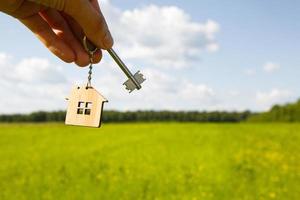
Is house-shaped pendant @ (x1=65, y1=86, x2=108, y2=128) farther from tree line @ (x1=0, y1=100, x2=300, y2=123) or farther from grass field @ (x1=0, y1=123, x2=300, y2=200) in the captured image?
tree line @ (x1=0, y1=100, x2=300, y2=123)

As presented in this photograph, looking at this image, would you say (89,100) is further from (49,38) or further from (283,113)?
(283,113)

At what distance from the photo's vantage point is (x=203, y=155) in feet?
46.1

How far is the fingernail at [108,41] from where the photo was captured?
1.70 meters

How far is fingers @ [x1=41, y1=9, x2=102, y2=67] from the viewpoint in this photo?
1928 mm

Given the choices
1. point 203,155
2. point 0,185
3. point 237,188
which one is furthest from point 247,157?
Result: point 0,185

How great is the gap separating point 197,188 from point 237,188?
0.68 meters

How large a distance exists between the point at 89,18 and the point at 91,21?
19 millimetres

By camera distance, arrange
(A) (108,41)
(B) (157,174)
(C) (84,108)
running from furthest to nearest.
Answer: (B) (157,174) → (C) (84,108) → (A) (108,41)

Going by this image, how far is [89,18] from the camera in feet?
5.24

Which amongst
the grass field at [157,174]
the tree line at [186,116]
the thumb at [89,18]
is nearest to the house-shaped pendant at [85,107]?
the thumb at [89,18]

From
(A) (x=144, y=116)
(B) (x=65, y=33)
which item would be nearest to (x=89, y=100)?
(B) (x=65, y=33)

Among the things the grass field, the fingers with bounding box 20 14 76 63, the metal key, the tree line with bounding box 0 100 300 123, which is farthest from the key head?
the tree line with bounding box 0 100 300 123

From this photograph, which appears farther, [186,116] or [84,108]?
[186,116]

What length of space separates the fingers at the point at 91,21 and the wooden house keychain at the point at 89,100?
57mm
